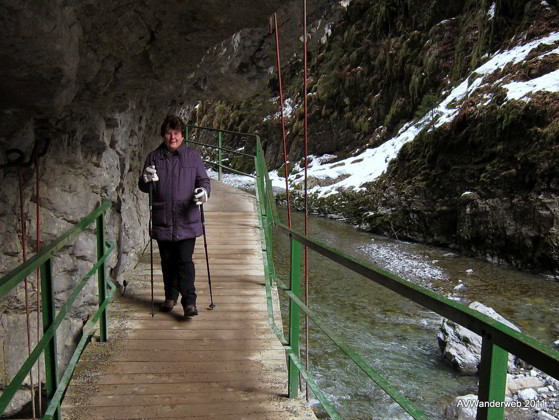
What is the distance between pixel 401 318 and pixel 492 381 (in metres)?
7.60

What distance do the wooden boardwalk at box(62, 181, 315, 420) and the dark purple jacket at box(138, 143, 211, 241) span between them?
33.7 inches

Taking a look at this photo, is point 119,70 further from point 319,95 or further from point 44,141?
point 319,95

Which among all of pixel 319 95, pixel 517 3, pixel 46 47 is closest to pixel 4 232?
pixel 46 47

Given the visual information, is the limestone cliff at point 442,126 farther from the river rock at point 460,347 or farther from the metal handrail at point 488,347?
the metal handrail at point 488,347

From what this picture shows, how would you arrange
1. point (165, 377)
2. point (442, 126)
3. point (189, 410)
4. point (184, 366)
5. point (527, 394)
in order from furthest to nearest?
point (442, 126), point (527, 394), point (184, 366), point (165, 377), point (189, 410)

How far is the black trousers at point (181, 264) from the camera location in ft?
13.7

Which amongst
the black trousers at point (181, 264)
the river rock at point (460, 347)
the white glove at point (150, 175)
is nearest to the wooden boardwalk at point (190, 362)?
the black trousers at point (181, 264)

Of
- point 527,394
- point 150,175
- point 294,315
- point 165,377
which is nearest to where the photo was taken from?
point 294,315

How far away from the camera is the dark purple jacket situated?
407 centimetres

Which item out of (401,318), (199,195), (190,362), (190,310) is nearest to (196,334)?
(190,310)

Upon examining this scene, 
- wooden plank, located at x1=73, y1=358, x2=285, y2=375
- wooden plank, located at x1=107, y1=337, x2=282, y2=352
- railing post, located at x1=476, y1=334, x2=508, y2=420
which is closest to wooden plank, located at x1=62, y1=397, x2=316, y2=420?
wooden plank, located at x1=73, y1=358, x2=285, y2=375

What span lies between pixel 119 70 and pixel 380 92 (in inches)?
728

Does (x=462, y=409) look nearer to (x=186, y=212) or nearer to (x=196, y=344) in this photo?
(x=196, y=344)

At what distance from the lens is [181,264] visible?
4191 millimetres
